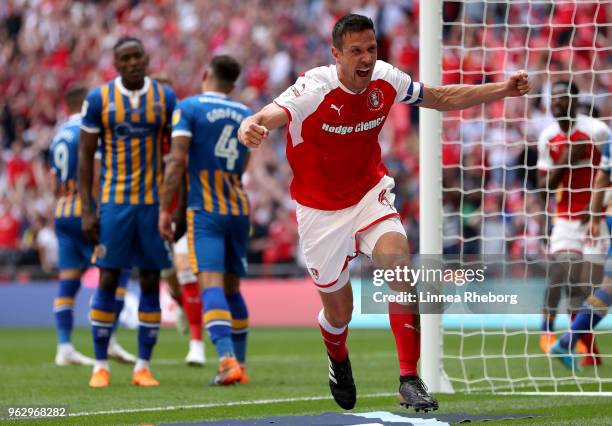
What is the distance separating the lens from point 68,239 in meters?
10.5

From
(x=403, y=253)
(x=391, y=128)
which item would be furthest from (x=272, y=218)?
(x=403, y=253)

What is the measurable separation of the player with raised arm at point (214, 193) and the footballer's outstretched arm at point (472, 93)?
101 inches

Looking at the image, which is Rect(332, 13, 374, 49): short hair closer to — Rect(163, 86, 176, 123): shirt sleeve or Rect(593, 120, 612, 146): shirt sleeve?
Rect(163, 86, 176, 123): shirt sleeve

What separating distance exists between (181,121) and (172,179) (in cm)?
47

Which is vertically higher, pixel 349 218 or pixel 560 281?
pixel 349 218

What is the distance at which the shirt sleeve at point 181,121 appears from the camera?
27.3 ft

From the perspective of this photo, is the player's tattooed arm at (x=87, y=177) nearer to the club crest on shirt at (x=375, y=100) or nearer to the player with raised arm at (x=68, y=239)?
the player with raised arm at (x=68, y=239)

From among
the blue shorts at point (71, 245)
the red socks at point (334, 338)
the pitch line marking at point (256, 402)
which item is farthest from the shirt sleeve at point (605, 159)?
the blue shorts at point (71, 245)

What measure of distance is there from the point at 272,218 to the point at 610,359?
917 centimetres

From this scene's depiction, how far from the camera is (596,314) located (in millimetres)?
9242

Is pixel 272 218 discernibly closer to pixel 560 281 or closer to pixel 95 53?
pixel 95 53

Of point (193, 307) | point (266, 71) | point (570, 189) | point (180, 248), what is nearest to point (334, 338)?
point (570, 189)

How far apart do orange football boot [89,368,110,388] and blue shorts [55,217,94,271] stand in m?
2.02

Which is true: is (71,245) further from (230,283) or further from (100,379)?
(100,379)
